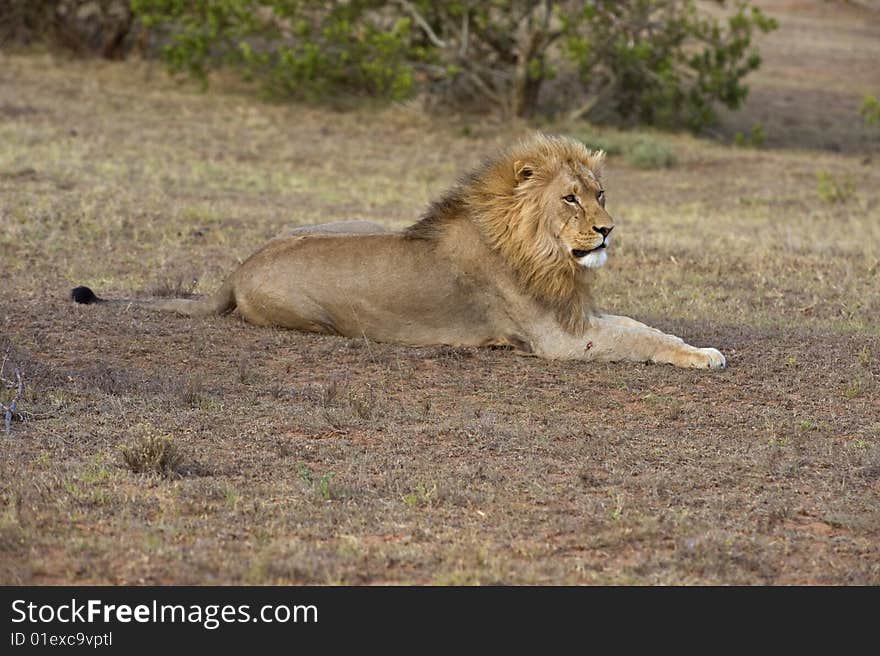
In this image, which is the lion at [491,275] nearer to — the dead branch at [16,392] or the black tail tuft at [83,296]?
the black tail tuft at [83,296]

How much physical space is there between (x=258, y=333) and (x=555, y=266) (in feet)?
5.47

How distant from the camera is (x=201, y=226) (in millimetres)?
11422

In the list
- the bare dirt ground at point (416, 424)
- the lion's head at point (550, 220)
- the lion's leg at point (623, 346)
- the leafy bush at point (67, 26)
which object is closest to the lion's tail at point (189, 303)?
the bare dirt ground at point (416, 424)

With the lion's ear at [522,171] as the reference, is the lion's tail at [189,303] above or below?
below

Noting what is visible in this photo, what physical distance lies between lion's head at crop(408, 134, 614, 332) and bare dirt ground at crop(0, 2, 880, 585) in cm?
42

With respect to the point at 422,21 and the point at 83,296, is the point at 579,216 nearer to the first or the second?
the point at 83,296

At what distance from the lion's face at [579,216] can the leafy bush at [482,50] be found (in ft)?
31.2

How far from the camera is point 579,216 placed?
24.5 ft

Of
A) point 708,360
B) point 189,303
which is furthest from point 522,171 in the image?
point 189,303

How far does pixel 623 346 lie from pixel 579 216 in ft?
2.37

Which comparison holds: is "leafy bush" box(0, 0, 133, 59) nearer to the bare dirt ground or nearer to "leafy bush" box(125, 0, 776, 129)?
"leafy bush" box(125, 0, 776, 129)

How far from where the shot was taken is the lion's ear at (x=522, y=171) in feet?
25.1

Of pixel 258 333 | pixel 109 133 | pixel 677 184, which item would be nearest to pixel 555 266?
pixel 258 333
